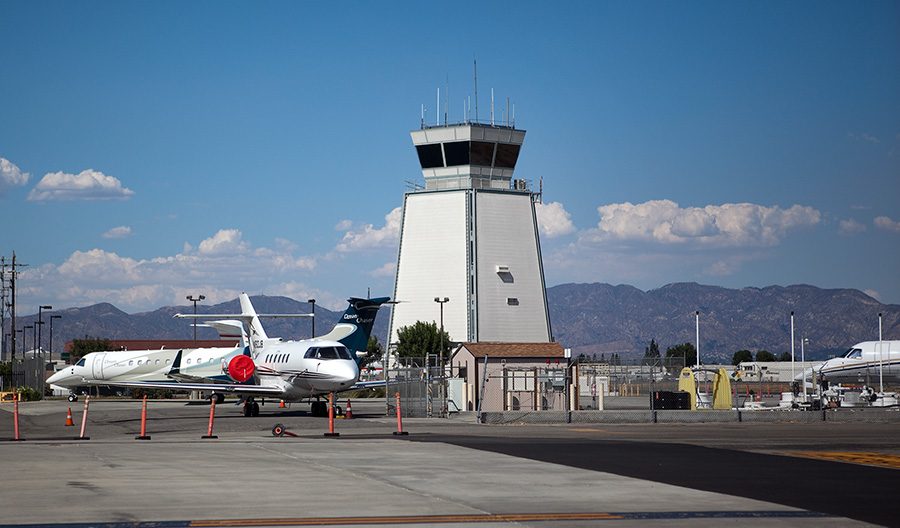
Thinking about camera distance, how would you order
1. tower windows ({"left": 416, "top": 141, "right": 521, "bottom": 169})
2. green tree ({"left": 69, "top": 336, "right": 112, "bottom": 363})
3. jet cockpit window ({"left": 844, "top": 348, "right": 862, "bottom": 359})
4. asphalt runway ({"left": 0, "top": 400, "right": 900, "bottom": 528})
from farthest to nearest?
1. green tree ({"left": 69, "top": 336, "right": 112, "bottom": 363})
2. tower windows ({"left": 416, "top": 141, "right": 521, "bottom": 169})
3. jet cockpit window ({"left": 844, "top": 348, "right": 862, "bottom": 359})
4. asphalt runway ({"left": 0, "top": 400, "right": 900, "bottom": 528})

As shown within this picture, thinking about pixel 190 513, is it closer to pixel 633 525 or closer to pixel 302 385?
pixel 633 525

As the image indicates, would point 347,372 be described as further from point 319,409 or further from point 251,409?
point 251,409

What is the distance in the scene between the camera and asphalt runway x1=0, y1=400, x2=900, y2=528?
559 inches

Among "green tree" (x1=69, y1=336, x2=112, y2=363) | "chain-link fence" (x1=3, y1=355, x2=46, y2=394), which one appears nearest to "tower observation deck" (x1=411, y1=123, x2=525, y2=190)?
"chain-link fence" (x1=3, y1=355, x2=46, y2=394)

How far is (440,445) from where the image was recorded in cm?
2716

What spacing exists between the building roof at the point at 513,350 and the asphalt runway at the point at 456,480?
83.9ft

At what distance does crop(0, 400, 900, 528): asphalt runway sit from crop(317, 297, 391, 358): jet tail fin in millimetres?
25239

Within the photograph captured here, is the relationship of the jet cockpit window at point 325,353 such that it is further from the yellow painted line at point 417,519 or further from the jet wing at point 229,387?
the yellow painted line at point 417,519

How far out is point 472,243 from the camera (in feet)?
345

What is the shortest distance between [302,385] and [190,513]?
109 feet

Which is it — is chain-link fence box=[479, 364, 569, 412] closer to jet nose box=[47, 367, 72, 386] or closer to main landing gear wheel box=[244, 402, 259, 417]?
main landing gear wheel box=[244, 402, 259, 417]

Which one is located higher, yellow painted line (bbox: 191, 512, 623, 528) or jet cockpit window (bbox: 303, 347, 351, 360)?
jet cockpit window (bbox: 303, 347, 351, 360)

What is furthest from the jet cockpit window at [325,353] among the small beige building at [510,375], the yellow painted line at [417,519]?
the yellow painted line at [417,519]

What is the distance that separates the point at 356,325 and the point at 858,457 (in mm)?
36305
